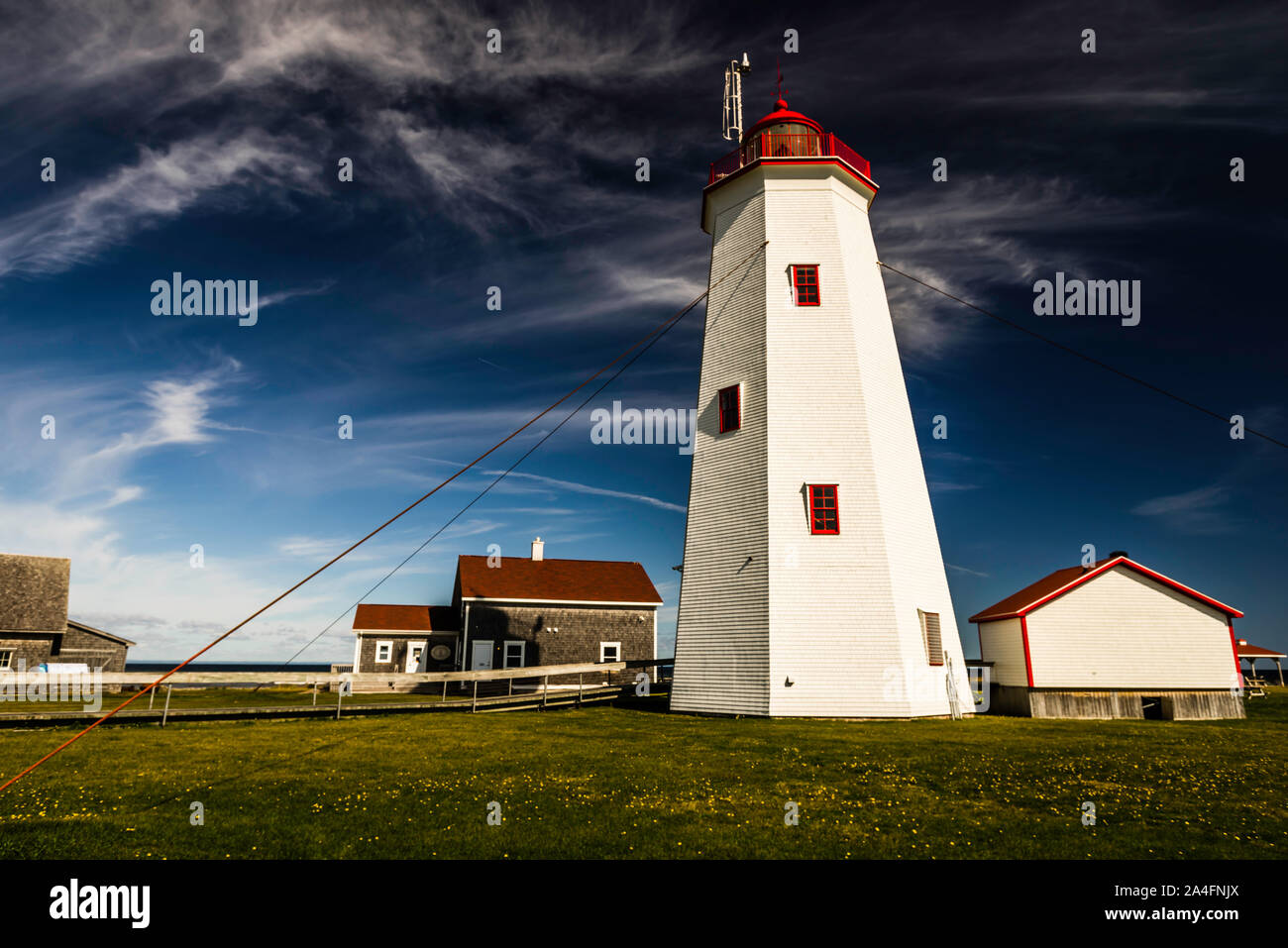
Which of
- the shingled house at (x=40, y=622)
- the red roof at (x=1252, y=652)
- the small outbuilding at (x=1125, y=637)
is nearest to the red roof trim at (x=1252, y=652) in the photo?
the red roof at (x=1252, y=652)

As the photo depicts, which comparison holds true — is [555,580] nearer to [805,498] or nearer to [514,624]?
[514,624]

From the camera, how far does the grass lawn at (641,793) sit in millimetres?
6023

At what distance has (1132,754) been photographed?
36.9 ft

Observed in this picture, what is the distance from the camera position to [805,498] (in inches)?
678

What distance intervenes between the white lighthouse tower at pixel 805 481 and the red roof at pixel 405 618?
65.6 ft

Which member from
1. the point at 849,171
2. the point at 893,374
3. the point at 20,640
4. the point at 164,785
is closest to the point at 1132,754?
the point at 893,374

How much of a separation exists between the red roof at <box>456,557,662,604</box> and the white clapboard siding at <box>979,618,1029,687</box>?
1570cm

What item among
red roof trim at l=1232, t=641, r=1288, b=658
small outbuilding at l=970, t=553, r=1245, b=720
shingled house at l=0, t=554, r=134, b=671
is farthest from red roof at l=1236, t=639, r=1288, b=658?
shingled house at l=0, t=554, r=134, b=671

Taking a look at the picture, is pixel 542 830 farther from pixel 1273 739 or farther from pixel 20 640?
pixel 20 640

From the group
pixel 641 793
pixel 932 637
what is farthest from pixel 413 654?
pixel 641 793

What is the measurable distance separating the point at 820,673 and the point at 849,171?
1477cm

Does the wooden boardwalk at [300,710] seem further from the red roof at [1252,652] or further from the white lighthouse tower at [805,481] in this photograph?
the red roof at [1252,652]

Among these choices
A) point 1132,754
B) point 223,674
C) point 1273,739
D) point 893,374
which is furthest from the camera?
point 893,374

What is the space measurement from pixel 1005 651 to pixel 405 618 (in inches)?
1077
